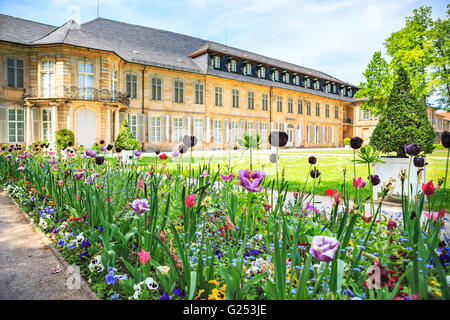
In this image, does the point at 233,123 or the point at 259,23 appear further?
the point at 233,123

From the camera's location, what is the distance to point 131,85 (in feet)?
64.6

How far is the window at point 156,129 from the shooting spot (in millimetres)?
20641

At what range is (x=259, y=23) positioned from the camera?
238 centimetres

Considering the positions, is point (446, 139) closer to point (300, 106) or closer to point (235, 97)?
point (235, 97)

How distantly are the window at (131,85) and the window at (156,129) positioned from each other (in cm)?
207

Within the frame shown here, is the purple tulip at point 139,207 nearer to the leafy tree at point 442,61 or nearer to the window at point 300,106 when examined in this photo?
the leafy tree at point 442,61

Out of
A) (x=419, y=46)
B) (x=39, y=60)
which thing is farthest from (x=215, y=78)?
(x=419, y=46)

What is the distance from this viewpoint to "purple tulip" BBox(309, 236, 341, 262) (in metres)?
0.79

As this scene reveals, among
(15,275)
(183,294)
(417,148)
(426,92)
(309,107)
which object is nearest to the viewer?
(183,294)

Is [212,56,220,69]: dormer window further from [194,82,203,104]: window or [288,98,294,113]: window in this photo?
[288,98,294,113]: window

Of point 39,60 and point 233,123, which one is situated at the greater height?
point 39,60

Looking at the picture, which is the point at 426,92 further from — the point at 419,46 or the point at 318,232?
the point at 318,232

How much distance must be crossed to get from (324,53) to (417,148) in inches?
48.0
